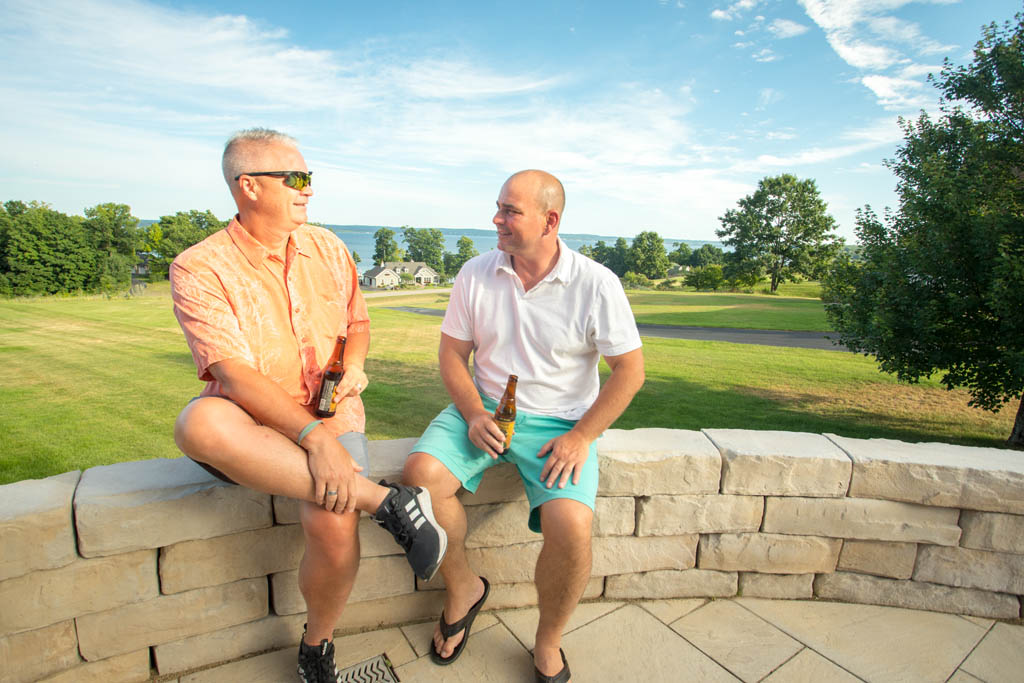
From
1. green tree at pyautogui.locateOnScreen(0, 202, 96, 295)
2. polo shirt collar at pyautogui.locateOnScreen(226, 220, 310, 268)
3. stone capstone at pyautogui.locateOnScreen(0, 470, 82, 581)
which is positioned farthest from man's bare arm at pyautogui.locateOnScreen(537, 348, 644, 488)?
green tree at pyautogui.locateOnScreen(0, 202, 96, 295)

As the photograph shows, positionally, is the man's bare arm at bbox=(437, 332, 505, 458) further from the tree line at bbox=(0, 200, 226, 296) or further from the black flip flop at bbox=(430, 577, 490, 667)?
the tree line at bbox=(0, 200, 226, 296)

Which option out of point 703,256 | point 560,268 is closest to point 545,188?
point 560,268

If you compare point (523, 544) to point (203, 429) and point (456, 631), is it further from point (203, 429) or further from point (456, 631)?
point (203, 429)

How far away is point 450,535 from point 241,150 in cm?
185

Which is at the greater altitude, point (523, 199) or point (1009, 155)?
point (1009, 155)

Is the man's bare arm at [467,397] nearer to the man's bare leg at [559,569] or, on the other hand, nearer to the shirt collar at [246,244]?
the man's bare leg at [559,569]

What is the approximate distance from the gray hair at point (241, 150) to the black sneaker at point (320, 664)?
1.94 m

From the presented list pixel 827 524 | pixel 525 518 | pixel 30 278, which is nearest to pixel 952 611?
pixel 827 524

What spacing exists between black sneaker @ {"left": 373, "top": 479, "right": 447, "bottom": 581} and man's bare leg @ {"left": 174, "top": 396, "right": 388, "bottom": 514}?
0.10 meters

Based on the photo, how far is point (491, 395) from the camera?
264 centimetres

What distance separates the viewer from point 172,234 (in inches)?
2611

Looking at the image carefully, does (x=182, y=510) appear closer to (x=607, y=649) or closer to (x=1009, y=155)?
(x=607, y=649)

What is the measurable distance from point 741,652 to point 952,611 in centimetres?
125

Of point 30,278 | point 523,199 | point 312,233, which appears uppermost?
point 523,199
